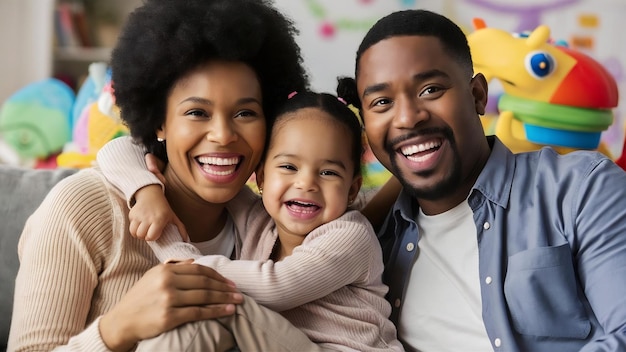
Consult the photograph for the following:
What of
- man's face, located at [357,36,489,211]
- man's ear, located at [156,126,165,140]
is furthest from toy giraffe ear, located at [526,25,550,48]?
man's ear, located at [156,126,165,140]

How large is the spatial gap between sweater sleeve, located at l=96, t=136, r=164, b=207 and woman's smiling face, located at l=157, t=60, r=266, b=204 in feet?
0.29

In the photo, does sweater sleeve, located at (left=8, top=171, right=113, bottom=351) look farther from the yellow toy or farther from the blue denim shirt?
the yellow toy

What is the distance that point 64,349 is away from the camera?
4.94 feet

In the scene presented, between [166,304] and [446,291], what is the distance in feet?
2.50

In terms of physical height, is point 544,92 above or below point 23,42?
above

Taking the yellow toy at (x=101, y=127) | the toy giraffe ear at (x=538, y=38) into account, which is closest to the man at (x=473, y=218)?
the toy giraffe ear at (x=538, y=38)

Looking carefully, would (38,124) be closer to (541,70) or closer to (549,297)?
(541,70)

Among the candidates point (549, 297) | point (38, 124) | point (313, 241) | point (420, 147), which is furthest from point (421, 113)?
point (38, 124)

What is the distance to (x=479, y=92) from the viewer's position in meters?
1.94

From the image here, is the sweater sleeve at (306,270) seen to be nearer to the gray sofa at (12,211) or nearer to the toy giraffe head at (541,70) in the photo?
the gray sofa at (12,211)

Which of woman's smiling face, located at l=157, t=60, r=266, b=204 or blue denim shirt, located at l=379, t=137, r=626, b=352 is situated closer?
blue denim shirt, located at l=379, t=137, r=626, b=352

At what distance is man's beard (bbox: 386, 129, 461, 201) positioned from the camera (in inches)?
70.7

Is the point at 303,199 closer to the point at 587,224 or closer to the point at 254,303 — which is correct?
the point at 254,303

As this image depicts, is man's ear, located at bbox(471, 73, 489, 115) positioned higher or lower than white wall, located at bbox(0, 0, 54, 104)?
higher
